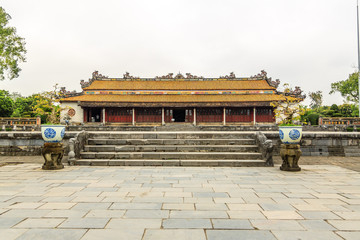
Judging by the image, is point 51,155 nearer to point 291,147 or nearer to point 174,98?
point 291,147

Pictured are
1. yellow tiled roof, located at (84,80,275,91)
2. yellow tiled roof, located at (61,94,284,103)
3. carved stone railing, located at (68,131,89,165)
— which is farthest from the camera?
yellow tiled roof, located at (84,80,275,91)

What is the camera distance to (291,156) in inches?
244

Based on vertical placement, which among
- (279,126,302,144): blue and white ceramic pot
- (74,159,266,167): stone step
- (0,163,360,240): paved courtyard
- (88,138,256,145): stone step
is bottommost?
(0,163,360,240): paved courtyard

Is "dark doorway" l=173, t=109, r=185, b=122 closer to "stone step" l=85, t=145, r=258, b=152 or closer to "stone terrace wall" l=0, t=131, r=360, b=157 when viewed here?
"stone terrace wall" l=0, t=131, r=360, b=157

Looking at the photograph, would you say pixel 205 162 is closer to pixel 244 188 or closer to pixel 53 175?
pixel 244 188

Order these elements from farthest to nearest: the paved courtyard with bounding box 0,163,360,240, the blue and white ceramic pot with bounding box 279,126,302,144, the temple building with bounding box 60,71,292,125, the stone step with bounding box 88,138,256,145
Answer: the temple building with bounding box 60,71,292,125
the stone step with bounding box 88,138,256,145
the blue and white ceramic pot with bounding box 279,126,302,144
the paved courtyard with bounding box 0,163,360,240

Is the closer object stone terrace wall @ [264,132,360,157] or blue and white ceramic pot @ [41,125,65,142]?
blue and white ceramic pot @ [41,125,65,142]

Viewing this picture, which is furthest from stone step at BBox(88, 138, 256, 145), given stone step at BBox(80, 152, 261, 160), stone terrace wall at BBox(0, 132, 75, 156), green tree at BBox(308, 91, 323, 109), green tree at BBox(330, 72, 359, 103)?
green tree at BBox(308, 91, 323, 109)

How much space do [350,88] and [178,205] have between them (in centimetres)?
4527

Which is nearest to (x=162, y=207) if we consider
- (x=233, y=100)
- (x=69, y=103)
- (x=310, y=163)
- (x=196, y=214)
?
(x=196, y=214)

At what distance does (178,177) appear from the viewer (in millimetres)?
5543

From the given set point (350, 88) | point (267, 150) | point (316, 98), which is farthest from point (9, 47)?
point (316, 98)

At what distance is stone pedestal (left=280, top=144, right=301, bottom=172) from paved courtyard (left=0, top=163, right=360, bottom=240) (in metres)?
0.38

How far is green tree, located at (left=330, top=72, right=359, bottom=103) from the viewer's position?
121 feet
